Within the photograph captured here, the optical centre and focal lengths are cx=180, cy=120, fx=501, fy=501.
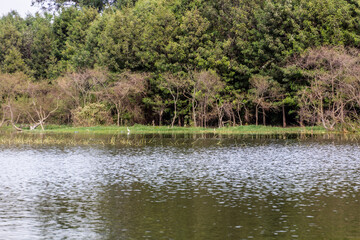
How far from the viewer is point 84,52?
81.4 m

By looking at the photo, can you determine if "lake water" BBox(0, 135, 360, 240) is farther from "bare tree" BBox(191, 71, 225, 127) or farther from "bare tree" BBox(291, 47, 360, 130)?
"bare tree" BBox(191, 71, 225, 127)

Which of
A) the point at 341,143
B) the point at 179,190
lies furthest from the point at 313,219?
the point at 341,143

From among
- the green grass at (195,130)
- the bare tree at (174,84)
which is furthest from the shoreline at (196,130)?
the bare tree at (174,84)

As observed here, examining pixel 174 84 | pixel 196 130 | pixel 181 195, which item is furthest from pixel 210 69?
pixel 181 195

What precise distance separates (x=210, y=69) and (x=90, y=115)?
1785cm

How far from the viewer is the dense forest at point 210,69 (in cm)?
6375

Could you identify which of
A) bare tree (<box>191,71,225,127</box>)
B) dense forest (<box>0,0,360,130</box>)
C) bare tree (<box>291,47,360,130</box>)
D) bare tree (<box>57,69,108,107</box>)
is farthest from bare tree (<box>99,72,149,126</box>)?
bare tree (<box>291,47,360,130</box>)

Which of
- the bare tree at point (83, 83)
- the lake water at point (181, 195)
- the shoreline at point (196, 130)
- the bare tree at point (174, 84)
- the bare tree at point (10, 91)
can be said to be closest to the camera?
the lake water at point (181, 195)

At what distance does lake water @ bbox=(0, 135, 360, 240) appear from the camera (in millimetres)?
15062

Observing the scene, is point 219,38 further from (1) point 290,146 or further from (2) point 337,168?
(2) point 337,168

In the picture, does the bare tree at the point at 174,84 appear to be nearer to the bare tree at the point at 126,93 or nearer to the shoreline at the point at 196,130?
the bare tree at the point at 126,93

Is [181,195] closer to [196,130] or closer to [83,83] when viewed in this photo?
[196,130]

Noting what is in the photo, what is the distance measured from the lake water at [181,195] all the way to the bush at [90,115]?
103ft

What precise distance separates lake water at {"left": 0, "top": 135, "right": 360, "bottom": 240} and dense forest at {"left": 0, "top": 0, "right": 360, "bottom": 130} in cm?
2701
